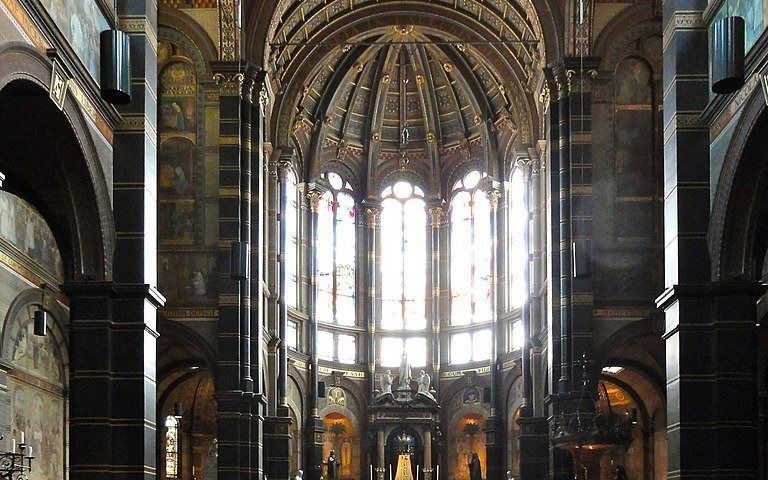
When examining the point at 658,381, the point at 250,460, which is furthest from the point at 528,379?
the point at 250,460

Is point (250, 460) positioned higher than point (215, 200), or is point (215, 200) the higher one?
point (215, 200)

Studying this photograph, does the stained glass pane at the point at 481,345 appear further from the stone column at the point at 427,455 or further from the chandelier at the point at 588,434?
the chandelier at the point at 588,434

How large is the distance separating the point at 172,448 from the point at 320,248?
12019mm

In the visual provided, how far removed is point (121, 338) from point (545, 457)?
2365 centimetres

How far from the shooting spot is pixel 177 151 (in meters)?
33.5

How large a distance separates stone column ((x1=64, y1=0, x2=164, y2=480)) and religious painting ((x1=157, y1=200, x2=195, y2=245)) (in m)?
12.8

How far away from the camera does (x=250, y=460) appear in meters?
33.7

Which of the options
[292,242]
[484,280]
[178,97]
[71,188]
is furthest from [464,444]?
[71,188]

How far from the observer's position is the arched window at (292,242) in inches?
1827

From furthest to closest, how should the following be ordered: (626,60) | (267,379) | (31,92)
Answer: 1. (267,379)
2. (626,60)
3. (31,92)

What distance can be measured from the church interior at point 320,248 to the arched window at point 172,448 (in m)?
0.10

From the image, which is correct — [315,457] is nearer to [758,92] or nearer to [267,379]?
[267,379]

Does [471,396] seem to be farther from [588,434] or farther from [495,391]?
[588,434]

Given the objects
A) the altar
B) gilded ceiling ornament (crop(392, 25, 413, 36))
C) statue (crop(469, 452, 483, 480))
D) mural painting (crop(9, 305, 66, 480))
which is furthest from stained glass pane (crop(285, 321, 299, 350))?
mural painting (crop(9, 305, 66, 480))
